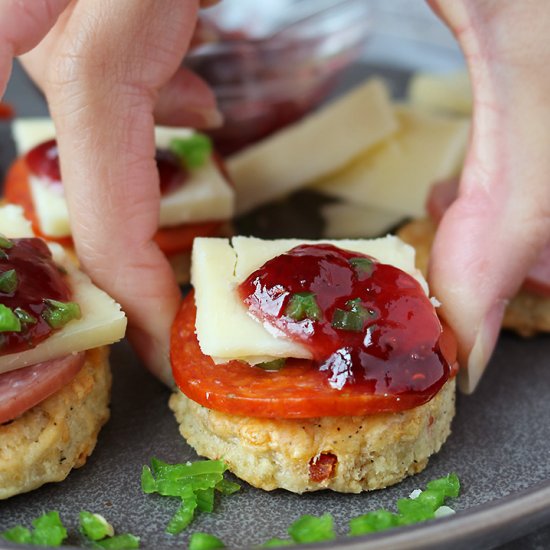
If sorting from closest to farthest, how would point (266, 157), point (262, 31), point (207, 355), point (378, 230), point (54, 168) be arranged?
1. point (207, 355)
2. point (54, 168)
3. point (378, 230)
4. point (266, 157)
5. point (262, 31)

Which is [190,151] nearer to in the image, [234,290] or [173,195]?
[173,195]

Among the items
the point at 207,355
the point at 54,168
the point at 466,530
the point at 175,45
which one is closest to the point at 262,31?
the point at 54,168

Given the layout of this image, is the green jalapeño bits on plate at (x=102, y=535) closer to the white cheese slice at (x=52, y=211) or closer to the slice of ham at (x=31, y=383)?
the slice of ham at (x=31, y=383)

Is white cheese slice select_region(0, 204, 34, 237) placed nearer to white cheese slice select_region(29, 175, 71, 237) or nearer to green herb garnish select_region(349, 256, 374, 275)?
white cheese slice select_region(29, 175, 71, 237)

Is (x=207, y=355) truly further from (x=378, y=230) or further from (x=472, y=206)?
(x=378, y=230)

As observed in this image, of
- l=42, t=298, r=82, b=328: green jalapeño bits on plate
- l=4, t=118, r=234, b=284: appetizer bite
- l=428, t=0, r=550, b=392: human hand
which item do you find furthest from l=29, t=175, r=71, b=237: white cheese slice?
l=428, t=0, r=550, b=392: human hand

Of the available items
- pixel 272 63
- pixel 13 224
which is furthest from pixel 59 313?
pixel 272 63

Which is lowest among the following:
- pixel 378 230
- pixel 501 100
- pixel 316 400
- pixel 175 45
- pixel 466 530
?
pixel 378 230
